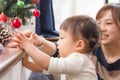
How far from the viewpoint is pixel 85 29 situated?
0.99 m

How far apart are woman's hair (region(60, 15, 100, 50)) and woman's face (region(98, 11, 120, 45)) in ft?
0.89

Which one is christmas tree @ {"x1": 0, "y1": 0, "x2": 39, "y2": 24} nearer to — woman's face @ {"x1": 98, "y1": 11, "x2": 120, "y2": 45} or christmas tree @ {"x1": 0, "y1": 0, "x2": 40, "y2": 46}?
christmas tree @ {"x1": 0, "y1": 0, "x2": 40, "y2": 46}

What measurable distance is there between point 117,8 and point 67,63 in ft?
1.71

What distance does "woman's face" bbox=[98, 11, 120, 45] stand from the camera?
128cm

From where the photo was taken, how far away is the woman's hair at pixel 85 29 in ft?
3.26

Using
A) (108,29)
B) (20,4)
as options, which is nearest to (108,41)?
(108,29)

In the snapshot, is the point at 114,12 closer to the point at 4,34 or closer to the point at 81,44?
the point at 81,44

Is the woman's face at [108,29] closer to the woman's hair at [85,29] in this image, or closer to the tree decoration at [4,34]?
the woman's hair at [85,29]

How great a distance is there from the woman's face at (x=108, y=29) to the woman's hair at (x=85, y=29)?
0.89 ft

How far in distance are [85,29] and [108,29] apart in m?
0.31

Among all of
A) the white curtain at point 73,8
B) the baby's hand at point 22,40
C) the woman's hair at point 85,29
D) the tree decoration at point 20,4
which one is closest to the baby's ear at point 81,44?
the woman's hair at point 85,29

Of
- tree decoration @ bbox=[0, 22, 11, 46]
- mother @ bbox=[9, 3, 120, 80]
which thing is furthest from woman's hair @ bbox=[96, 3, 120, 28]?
tree decoration @ bbox=[0, 22, 11, 46]

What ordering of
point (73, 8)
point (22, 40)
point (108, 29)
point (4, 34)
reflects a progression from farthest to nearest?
point (73, 8) < point (108, 29) < point (4, 34) < point (22, 40)

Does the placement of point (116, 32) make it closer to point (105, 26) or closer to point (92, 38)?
point (105, 26)
